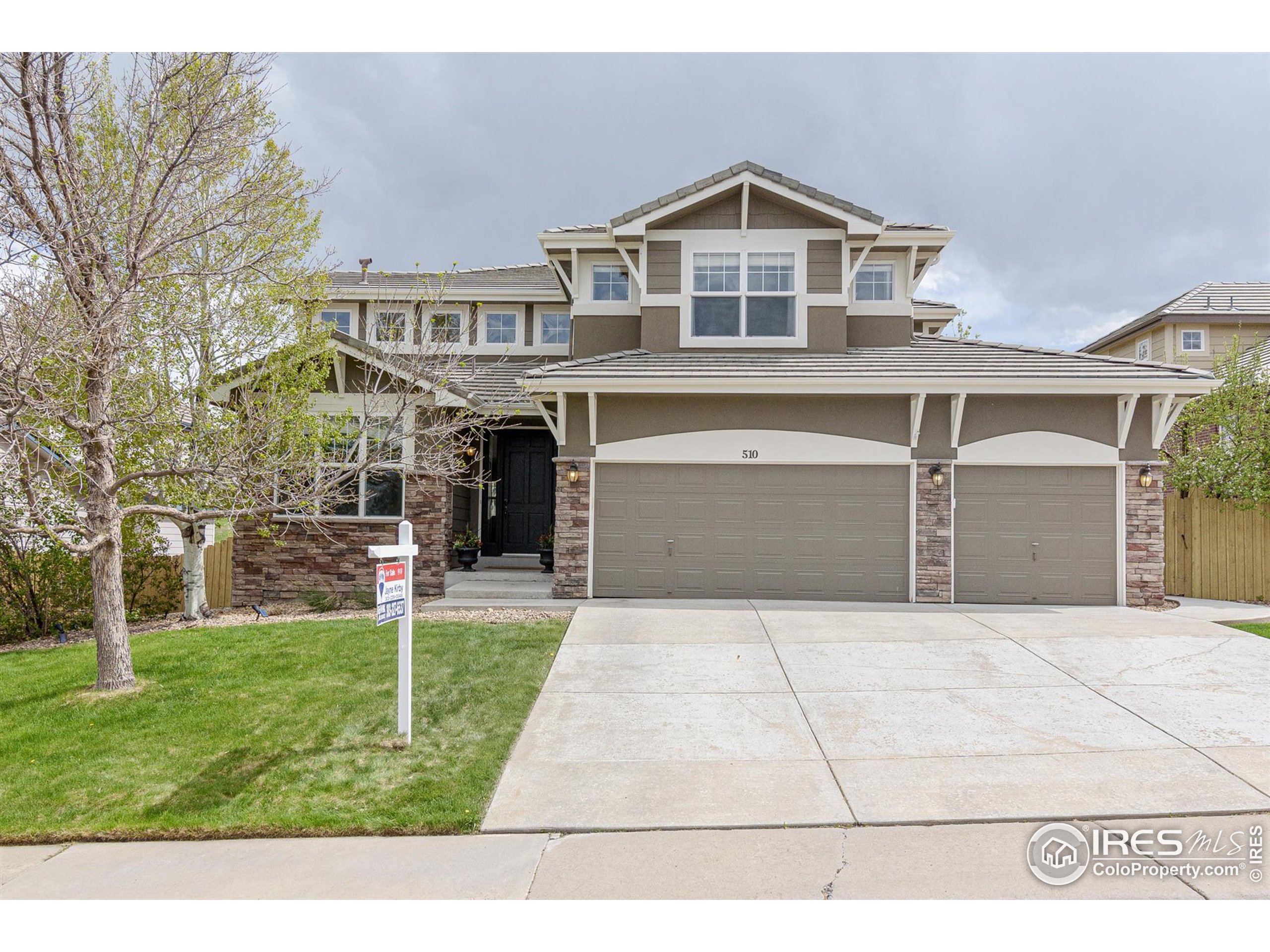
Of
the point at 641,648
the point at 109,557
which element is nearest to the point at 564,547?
the point at 641,648

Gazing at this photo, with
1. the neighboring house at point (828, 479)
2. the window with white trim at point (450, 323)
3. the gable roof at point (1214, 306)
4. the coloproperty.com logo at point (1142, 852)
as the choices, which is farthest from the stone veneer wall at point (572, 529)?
the gable roof at point (1214, 306)

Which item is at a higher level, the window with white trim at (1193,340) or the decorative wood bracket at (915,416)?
the window with white trim at (1193,340)

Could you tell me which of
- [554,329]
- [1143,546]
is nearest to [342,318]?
[554,329]

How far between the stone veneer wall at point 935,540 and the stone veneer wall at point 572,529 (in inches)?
199

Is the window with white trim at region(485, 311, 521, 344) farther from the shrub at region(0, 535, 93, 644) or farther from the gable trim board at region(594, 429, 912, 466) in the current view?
the shrub at region(0, 535, 93, 644)

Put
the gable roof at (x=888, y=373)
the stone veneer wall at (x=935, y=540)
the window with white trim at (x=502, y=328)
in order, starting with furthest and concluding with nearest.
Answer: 1. the window with white trim at (x=502, y=328)
2. the stone veneer wall at (x=935, y=540)
3. the gable roof at (x=888, y=373)

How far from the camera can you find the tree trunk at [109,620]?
700 centimetres

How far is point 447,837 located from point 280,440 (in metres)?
6.46

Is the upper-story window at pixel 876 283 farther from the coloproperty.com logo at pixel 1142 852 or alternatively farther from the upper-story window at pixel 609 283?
the coloproperty.com logo at pixel 1142 852

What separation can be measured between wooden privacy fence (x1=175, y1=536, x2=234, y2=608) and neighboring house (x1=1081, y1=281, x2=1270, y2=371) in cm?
2342

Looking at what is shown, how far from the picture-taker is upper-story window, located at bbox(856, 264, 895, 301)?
13.3 metres

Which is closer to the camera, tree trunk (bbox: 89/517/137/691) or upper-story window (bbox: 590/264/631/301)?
tree trunk (bbox: 89/517/137/691)

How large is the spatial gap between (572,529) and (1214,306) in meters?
22.0

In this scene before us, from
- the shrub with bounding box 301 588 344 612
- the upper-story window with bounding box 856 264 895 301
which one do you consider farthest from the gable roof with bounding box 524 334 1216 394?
the shrub with bounding box 301 588 344 612
